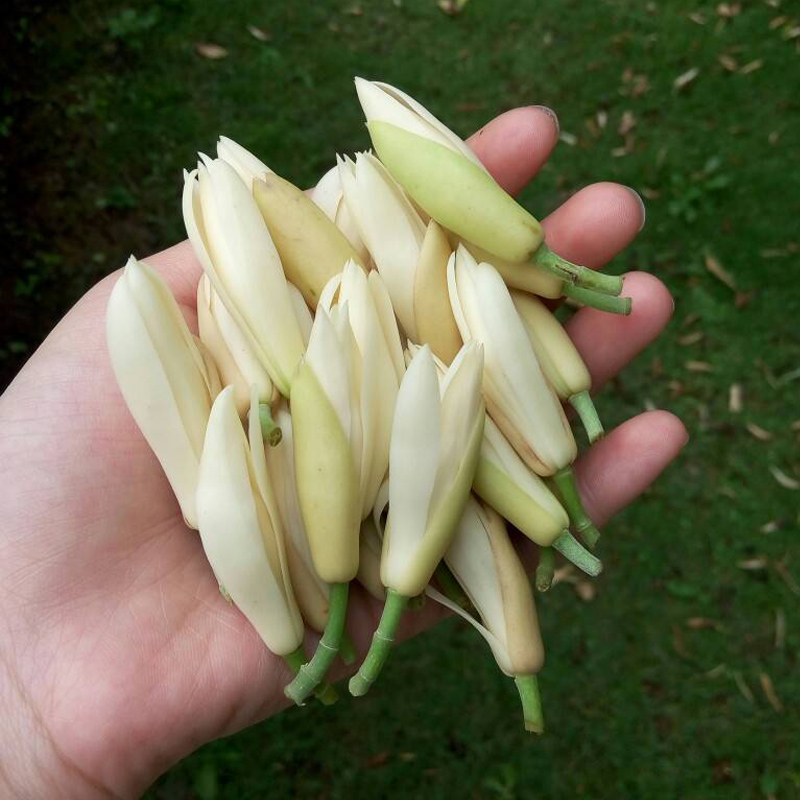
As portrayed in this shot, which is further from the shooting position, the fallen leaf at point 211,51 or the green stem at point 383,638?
the fallen leaf at point 211,51

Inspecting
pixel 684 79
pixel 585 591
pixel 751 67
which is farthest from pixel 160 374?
pixel 751 67

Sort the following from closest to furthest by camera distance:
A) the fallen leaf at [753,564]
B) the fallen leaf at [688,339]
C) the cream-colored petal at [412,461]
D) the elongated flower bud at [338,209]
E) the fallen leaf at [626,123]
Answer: the cream-colored petal at [412,461], the elongated flower bud at [338,209], the fallen leaf at [753,564], the fallen leaf at [688,339], the fallen leaf at [626,123]

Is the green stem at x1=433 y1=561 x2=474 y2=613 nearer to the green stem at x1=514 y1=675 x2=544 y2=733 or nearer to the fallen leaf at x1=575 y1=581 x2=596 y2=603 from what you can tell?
the green stem at x1=514 y1=675 x2=544 y2=733

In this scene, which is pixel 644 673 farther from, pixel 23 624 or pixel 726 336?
pixel 23 624

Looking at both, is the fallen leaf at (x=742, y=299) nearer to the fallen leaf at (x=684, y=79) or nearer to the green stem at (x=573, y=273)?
the fallen leaf at (x=684, y=79)

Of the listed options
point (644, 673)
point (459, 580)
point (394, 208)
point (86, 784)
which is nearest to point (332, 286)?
point (394, 208)

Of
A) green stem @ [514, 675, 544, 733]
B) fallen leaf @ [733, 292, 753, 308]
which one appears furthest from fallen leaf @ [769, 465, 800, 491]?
green stem @ [514, 675, 544, 733]

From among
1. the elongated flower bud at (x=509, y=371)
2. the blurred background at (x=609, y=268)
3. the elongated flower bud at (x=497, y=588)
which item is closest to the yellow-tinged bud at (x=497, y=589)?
the elongated flower bud at (x=497, y=588)
